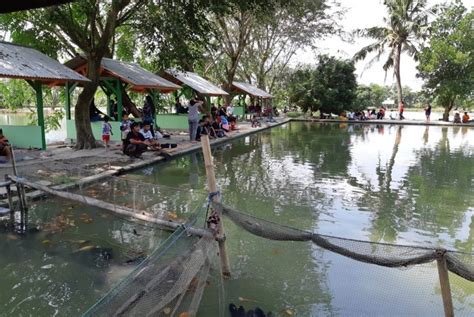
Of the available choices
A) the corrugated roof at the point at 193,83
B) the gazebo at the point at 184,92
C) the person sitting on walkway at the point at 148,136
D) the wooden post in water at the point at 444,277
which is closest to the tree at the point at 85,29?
the person sitting on walkway at the point at 148,136

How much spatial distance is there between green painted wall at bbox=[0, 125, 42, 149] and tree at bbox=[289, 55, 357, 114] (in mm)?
26749

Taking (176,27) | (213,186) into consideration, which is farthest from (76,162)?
(213,186)

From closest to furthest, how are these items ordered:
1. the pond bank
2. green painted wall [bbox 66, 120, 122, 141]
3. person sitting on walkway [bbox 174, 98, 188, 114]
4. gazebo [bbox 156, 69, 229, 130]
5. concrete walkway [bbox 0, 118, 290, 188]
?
1. the pond bank
2. concrete walkway [bbox 0, 118, 290, 188]
3. green painted wall [bbox 66, 120, 122, 141]
4. gazebo [bbox 156, 69, 229, 130]
5. person sitting on walkway [bbox 174, 98, 188, 114]

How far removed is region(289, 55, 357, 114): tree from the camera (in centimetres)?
3653

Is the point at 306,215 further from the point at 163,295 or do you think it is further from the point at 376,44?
the point at 376,44

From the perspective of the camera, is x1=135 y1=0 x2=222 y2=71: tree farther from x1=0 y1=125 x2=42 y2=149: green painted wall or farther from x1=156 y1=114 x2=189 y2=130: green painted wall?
x1=156 y1=114 x2=189 y2=130: green painted wall

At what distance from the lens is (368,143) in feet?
64.0

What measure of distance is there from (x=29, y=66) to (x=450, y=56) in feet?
96.2

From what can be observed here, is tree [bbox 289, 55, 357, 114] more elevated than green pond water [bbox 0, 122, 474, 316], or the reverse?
tree [bbox 289, 55, 357, 114]

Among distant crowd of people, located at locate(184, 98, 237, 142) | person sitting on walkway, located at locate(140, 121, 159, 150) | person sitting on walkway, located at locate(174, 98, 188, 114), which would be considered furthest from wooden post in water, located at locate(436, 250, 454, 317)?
person sitting on walkway, located at locate(174, 98, 188, 114)

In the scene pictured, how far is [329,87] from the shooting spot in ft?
120

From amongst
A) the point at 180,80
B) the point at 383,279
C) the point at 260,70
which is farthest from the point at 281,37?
the point at 383,279

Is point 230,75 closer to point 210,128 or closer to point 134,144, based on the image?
point 210,128

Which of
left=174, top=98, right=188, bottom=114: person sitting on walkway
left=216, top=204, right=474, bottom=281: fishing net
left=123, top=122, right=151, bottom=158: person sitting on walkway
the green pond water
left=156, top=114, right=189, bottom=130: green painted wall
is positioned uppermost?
left=174, top=98, right=188, bottom=114: person sitting on walkway
